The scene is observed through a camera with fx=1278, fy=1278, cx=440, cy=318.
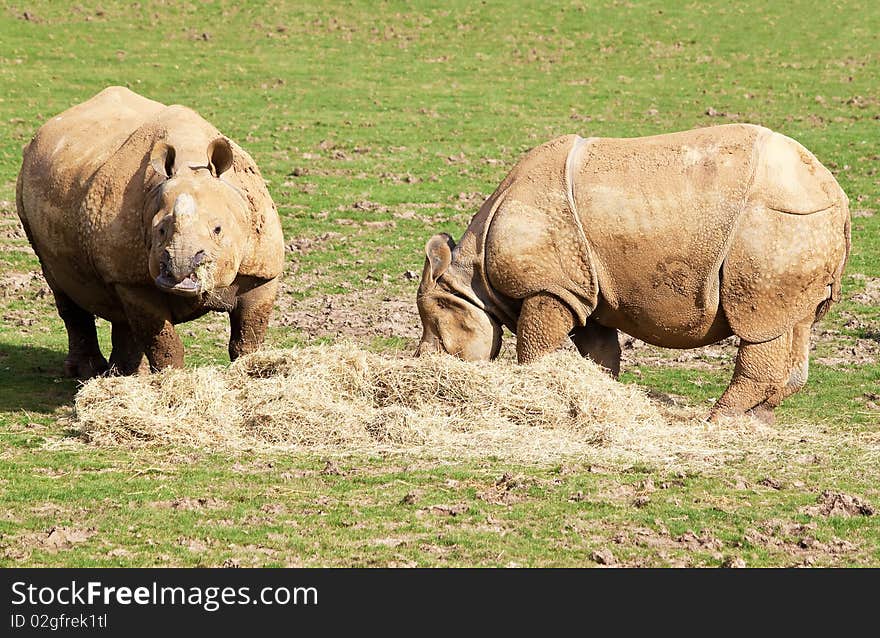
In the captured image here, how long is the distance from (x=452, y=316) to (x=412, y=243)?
7.42m

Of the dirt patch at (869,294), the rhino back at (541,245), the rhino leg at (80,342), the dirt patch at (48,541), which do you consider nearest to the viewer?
the dirt patch at (48,541)

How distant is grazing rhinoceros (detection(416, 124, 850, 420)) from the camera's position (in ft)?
32.6

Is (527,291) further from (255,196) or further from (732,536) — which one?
(732,536)

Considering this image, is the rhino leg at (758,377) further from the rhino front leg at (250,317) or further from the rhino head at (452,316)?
the rhino front leg at (250,317)

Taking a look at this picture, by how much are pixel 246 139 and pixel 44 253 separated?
11149 millimetres

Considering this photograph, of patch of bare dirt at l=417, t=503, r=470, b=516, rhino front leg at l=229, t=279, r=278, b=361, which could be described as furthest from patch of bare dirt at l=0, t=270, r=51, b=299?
patch of bare dirt at l=417, t=503, r=470, b=516

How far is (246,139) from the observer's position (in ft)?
74.5

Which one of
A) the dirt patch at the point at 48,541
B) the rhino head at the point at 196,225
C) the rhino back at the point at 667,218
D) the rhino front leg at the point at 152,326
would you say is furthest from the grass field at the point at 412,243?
the rhino back at the point at 667,218

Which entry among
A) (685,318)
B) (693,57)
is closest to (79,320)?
(685,318)

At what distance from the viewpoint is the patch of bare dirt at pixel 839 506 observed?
7.82 metres

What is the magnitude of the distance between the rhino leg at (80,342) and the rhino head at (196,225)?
133 inches

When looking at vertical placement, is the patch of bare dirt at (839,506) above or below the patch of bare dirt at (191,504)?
above

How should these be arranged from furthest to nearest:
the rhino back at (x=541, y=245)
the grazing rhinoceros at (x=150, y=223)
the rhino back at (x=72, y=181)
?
the rhino back at (x=72, y=181)
the rhino back at (x=541, y=245)
the grazing rhinoceros at (x=150, y=223)

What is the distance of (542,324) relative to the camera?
10.5 metres
